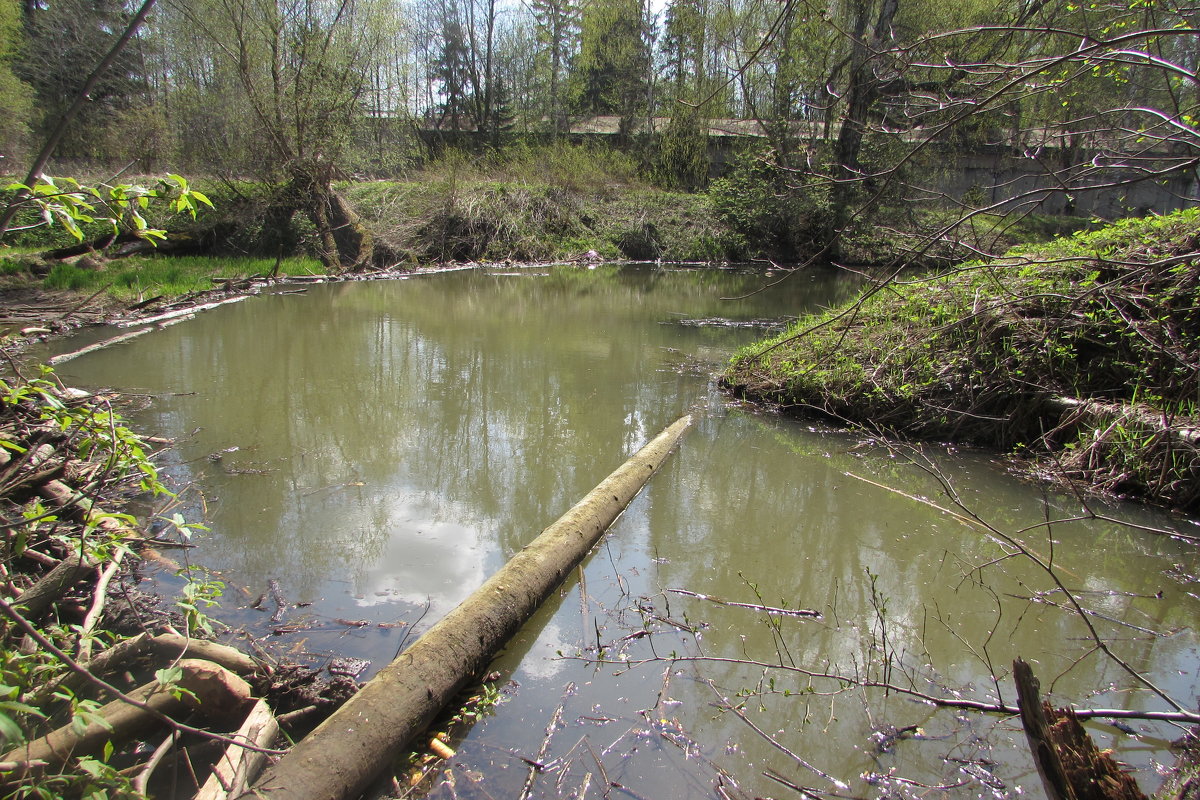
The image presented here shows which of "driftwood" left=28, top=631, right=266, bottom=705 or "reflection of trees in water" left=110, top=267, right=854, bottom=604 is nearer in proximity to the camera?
"driftwood" left=28, top=631, right=266, bottom=705

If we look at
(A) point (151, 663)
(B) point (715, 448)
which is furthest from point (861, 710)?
(B) point (715, 448)

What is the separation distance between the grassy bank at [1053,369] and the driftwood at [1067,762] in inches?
130

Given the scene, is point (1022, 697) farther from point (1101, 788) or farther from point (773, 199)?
point (773, 199)

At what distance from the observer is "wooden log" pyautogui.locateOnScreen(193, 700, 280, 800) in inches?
84.4

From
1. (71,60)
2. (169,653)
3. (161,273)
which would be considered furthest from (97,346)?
(71,60)

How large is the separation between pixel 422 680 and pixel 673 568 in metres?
1.84

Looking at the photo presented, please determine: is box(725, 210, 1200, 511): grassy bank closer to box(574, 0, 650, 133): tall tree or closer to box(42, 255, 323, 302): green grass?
box(42, 255, 323, 302): green grass

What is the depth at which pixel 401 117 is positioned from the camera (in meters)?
25.3

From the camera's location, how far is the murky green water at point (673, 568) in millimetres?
2832

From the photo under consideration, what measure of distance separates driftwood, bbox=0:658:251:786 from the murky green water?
0.63 metres

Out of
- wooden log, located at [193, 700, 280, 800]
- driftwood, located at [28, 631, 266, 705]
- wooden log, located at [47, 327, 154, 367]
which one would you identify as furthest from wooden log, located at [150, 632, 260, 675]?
wooden log, located at [47, 327, 154, 367]

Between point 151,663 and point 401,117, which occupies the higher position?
point 401,117

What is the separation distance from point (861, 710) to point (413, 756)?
1.91 m

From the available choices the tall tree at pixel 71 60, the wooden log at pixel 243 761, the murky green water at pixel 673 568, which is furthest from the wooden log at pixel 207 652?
the tall tree at pixel 71 60
